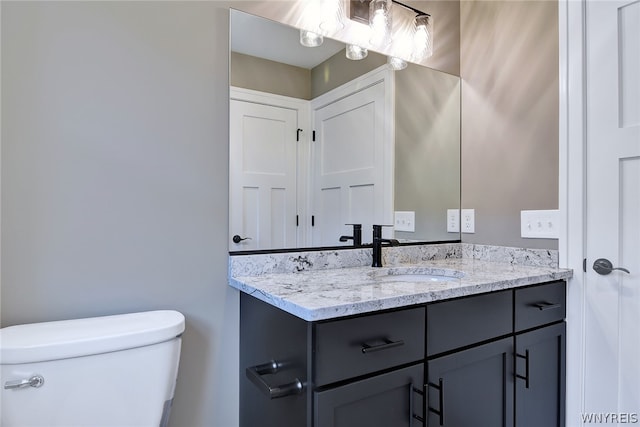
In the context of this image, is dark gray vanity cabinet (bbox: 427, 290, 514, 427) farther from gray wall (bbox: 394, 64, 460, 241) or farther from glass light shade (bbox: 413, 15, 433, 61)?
glass light shade (bbox: 413, 15, 433, 61)

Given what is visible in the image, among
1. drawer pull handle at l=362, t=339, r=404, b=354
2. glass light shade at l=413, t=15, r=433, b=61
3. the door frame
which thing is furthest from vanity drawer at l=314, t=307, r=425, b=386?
glass light shade at l=413, t=15, r=433, b=61

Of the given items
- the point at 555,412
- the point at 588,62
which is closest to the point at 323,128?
the point at 588,62

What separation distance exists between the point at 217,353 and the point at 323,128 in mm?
911

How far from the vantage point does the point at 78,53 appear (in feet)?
3.32

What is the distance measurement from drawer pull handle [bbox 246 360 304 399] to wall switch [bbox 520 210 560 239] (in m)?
1.23

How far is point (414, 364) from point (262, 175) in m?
0.79

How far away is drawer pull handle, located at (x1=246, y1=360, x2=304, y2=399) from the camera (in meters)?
0.90

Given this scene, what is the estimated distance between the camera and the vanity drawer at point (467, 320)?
1.05m

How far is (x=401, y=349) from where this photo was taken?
0.98 m

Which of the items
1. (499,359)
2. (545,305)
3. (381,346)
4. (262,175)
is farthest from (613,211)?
(262,175)

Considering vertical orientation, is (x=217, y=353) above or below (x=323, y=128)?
below

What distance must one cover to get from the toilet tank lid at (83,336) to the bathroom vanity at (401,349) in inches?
11.0

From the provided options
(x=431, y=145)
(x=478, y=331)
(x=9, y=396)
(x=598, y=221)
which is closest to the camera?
(x=9, y=396)

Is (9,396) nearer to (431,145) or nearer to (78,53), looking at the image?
(78,53)
